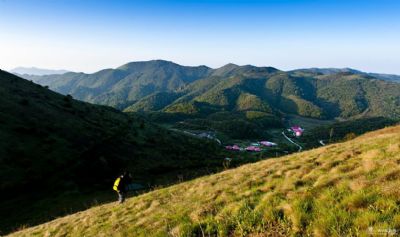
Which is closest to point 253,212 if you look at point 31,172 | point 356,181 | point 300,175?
point 356,181

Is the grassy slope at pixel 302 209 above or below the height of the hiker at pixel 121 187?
above

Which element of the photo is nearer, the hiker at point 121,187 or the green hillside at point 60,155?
the hiker at point 121,187

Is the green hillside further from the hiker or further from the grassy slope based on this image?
the grassy slope

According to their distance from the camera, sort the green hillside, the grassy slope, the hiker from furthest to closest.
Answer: the green hillside < the hiker < the grassy slope

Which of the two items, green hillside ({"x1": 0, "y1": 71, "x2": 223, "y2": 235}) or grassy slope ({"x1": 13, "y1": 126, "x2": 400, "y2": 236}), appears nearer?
grassy slope ({"x1": 13, "y1": 126, "x2": 400, "y2": 236})

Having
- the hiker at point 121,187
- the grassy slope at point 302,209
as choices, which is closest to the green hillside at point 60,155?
the hiker at point 121,187

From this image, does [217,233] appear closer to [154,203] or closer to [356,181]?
[356,181]

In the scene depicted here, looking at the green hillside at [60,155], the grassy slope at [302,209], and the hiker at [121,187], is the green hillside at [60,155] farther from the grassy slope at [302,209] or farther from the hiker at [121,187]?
the grassy slope at [302,209]

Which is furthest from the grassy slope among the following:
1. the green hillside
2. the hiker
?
the green hillside

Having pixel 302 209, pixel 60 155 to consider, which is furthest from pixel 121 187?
pixel 60 155
